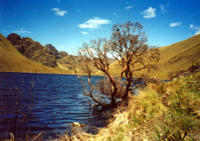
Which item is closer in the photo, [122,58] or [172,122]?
[172,122]

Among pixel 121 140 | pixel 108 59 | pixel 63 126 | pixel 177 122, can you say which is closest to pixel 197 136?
pixel 177 122

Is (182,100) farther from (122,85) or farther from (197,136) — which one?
(122,85)

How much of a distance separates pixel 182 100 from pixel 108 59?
48.8ft

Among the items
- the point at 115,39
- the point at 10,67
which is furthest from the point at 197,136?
the point at 10,67

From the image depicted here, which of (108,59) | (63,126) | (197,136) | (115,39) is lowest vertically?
(63,126)

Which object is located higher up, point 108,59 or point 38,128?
point 108,59

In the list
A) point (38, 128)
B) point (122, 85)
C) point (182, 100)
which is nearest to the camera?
point (182, 100)

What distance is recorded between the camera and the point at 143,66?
2041 cm

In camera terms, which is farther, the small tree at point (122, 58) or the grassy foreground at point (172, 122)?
the small tree at point (122, 58)

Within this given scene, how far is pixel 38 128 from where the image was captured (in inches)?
486

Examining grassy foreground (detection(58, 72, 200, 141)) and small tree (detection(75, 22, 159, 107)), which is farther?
small tree (detection(75, 22, 159, 107))

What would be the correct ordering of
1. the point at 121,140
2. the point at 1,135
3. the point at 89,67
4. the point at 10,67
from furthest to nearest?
the point at 10,67 → the point at 89,67 → the point at 1,135 → the point at 121,140

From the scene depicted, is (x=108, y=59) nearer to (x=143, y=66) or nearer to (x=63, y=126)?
(x=143, y=66)

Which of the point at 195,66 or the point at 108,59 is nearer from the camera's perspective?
the point at 195,66
